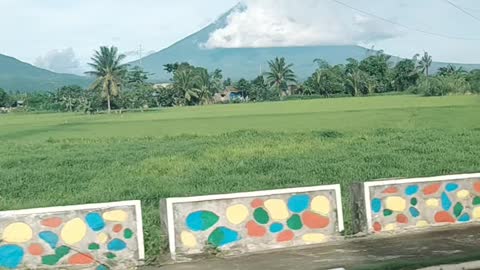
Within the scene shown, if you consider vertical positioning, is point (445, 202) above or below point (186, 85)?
below

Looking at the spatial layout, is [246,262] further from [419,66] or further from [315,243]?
[419,66]

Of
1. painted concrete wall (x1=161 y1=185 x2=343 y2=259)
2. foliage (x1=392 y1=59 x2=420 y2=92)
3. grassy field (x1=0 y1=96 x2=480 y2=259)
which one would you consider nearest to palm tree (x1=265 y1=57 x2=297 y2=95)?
foliage (x1=392 y1=59 x2=420 y2=92)

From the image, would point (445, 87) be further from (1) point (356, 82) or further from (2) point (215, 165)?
(2) point (215, 165)

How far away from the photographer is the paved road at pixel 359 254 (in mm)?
7383

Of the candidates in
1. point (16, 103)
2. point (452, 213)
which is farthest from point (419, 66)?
point (452, 213)

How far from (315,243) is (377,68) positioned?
110 meters

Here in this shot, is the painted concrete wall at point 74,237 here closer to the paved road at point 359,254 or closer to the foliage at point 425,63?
the paved road at point 359,254

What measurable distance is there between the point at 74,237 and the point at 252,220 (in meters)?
2.25

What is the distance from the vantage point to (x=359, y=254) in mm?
7781

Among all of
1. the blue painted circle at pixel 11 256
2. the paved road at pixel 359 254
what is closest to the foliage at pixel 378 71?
the paved road at pixel 359 254

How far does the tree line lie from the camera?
91.9m

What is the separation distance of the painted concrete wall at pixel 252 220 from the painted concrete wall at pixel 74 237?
513mm

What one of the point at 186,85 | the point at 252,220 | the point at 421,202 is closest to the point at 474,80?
the point at 186,85

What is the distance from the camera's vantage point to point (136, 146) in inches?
1203
